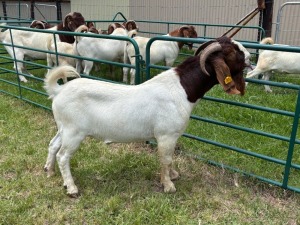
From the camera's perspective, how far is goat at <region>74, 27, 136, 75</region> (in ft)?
22.1

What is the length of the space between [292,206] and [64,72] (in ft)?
8.73

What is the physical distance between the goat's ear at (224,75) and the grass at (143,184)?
115 cm

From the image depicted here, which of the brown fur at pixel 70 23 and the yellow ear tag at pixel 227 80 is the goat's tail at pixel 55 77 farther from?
the brown fur at pixel 70 23

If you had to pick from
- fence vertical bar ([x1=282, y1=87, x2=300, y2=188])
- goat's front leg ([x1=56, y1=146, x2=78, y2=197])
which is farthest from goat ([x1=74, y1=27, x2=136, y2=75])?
fence vertical bar ([x1=282, y1=87, x2=300, y2=188])

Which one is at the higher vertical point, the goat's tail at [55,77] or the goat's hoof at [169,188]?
the goat's tail at [55,77]

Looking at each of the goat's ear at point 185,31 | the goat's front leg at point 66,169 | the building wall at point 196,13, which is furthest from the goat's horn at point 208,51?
the building wall at point 196,13

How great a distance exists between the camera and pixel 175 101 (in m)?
3.11

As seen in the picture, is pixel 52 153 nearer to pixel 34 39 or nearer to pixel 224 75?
pixel 224 75

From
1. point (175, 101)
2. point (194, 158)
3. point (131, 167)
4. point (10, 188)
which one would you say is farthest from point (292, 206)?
point (10, 188)

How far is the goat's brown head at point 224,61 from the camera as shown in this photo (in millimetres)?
2869

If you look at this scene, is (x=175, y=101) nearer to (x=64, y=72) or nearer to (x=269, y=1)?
(x=64, y=72)

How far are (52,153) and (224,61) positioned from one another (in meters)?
2.12

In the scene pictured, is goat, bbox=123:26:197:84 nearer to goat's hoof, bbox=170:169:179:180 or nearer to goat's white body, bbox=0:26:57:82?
goat's white body, bbox=0:26:57:82

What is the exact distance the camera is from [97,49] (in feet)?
22.8
